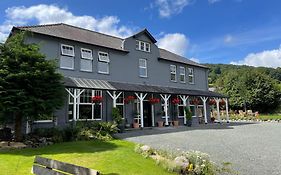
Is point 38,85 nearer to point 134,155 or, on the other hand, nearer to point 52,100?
point 52,100

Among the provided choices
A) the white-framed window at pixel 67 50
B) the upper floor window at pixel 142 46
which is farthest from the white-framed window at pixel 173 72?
the white-framed window at pixel 67 50

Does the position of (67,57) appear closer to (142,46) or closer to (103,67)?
(103,67)

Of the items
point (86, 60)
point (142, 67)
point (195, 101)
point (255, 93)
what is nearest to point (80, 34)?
point (86, 60)

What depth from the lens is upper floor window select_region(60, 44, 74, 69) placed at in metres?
18.9

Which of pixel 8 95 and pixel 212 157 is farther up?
pixel 8 95

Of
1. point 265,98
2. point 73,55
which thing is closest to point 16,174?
point 73,55

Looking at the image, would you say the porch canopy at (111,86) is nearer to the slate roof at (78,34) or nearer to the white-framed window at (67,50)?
the white-framed window at (67,50)

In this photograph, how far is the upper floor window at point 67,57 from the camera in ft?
62.1

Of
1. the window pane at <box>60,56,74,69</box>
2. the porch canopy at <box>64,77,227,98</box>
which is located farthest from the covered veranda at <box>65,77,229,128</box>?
the window pane at <box>60,56,74,69</box>

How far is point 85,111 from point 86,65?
355cm

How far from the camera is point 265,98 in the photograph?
151 ft

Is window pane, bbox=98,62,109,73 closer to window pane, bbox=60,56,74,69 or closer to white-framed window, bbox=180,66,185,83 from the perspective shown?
window pane, bbox=60,56,74,69

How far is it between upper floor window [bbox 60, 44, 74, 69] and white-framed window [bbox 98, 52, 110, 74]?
2411 mm

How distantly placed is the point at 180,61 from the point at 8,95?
18891 mm
